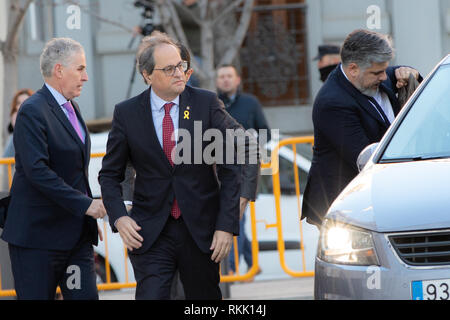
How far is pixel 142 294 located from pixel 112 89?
10141mm

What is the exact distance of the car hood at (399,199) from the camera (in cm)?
412

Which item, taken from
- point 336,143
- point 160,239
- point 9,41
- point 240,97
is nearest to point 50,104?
point 160,239

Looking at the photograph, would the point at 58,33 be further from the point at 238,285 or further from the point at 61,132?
the point at 61,132

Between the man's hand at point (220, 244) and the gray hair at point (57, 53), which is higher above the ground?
the gray hair at point (57, 53)

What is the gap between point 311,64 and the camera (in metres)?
14.7

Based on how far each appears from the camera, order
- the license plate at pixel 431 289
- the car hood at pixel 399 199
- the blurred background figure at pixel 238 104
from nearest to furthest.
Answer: the license plate at pixel 431 289, the car hood at pixel 399 199, the blurred background figure at pixel 238 104

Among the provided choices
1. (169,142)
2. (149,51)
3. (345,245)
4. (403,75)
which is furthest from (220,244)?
(403,75)

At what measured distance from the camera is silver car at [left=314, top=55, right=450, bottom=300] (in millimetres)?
4055

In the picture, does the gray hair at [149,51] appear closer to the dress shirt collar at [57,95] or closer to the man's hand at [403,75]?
the dress shirt collar at [57,95]

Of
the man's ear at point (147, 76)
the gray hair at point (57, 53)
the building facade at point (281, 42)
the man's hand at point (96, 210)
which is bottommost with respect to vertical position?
the man's hand at point (96, 210)

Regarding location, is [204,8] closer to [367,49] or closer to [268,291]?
[268,291]

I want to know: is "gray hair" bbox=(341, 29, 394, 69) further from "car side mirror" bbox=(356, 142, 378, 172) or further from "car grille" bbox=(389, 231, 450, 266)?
"car grille" bbox=(389, 231, 450, 266)

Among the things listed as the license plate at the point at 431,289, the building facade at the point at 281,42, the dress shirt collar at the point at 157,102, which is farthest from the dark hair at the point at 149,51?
the building facade at the point at 281,42

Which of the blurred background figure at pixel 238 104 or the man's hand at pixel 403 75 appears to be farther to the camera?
the blurred background figure at pixel 238 104
